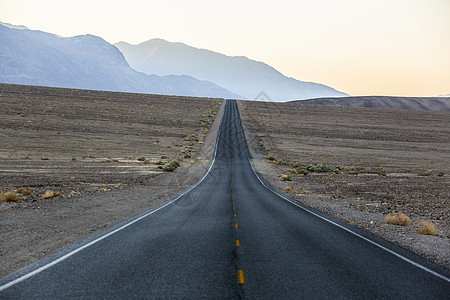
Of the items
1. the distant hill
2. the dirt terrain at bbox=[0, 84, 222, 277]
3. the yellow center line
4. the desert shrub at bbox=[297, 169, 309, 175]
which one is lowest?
the desert shrub at bbox=[297, 169, 309, 175]

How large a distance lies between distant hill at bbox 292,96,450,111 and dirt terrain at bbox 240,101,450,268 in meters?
47.7

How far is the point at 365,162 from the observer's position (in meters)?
53.7

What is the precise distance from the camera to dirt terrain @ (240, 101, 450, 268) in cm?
1722

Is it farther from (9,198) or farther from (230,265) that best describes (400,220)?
(9,198)

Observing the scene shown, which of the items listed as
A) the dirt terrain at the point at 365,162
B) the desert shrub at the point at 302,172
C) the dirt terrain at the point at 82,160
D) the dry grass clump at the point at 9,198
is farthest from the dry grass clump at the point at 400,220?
the desert shrub at the point at 302,172

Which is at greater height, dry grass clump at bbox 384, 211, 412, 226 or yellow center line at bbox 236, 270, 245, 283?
yellow center line at bbox 236, 270, 245, 283

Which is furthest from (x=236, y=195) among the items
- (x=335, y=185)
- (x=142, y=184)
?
(x=335, y=185)

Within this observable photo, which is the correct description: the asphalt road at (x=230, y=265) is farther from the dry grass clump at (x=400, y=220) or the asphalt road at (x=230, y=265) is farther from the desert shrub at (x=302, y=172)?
the desert shrub at (x=302, y=172)

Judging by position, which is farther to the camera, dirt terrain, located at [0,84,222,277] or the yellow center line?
dirt terrain, located at [0,84,222,277]

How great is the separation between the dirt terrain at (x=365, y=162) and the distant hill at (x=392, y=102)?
156ft

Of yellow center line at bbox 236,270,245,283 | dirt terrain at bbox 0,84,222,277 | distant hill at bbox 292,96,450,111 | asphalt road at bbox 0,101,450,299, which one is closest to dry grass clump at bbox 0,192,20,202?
dirt terrain at bbox 0,84,222,277

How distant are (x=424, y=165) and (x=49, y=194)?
4998cm

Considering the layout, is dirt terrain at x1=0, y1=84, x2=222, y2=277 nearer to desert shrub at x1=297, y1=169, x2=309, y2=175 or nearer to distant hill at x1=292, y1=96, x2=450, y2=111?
desert shrub at x1=297, y1=169, x2=309, y2=175

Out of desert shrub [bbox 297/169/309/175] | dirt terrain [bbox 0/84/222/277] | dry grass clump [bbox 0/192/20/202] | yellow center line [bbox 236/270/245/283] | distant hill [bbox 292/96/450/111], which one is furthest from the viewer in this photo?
distant hill [bbox 292/96/450/111]
